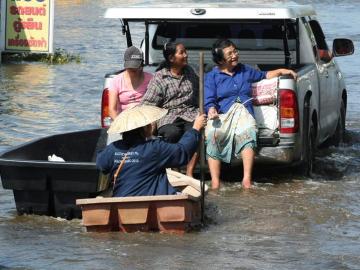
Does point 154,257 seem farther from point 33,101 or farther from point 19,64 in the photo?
point 19,64

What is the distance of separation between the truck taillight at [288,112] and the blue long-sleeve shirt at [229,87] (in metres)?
0.30

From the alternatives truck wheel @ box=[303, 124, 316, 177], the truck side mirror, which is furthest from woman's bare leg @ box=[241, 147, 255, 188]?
the truck side mirror

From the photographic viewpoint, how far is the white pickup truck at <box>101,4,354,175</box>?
35.3ft

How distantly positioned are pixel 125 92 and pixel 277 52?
2.22 m

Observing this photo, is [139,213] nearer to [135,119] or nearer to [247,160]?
[135,119]

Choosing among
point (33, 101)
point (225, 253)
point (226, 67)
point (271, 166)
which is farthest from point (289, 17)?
point (33, 101)

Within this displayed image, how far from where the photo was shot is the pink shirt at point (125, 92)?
10.5m

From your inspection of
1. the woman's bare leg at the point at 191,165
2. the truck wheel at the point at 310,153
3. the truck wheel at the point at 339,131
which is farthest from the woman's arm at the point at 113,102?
the truck wheel at the point at 339,131

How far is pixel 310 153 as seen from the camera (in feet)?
38.0

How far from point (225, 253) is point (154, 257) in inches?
21.1

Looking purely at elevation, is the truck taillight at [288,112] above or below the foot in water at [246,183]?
above

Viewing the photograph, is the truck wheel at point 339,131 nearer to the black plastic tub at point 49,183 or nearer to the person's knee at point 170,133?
the person's knee at point 170,133

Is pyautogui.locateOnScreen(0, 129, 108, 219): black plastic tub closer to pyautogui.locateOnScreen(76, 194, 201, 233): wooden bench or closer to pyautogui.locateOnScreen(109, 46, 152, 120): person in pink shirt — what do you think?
pyautogui.locateOnScreen(76, 194, 201, 233): wooden bench

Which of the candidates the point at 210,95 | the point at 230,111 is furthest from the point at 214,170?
the point at 210,95
